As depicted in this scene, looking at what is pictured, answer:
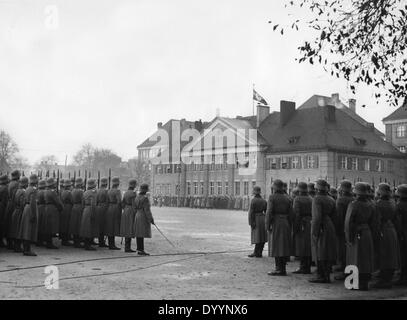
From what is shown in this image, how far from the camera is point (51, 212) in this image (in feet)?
51.7

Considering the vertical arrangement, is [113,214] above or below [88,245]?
above

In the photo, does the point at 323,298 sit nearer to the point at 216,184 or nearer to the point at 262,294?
the point at 262,294

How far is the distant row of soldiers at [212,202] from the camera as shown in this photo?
55500 millimetres

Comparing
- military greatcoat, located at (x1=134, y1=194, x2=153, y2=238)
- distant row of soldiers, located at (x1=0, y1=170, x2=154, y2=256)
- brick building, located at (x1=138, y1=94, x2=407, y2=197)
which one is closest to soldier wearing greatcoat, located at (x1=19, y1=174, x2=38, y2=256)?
distant row of soldiers, located at (x1=0, y1=170, x2=154, y2=256)

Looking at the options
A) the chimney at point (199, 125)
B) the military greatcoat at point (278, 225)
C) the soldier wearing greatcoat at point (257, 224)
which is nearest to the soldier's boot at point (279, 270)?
the military greatcoat at point (278, 225)

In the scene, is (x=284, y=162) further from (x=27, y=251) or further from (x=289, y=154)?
(x=27, y=251)

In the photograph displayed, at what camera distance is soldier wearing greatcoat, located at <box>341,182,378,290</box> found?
10.4 m

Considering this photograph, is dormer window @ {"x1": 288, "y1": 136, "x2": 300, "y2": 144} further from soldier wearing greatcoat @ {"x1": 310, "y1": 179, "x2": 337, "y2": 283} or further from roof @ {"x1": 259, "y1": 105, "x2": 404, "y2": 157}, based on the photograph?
soldier wearing greatcoat @ {"x1": 310, "y1": 179, "x2": 337, "y2": 283}

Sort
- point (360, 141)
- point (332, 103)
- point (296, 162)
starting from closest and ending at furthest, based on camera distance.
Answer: point (296, 162), point (360, 141), point (332, 103)

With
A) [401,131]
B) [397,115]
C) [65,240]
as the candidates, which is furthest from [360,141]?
[65,240]

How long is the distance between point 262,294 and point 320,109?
56560 mm

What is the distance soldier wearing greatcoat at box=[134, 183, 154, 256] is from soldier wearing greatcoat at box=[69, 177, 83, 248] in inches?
78.2

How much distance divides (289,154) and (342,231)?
163 feet

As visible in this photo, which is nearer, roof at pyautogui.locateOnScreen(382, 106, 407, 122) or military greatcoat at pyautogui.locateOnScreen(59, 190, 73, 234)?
military greatcoat at pyautogui.locateOnScreen(59, 190, 73, 234)
